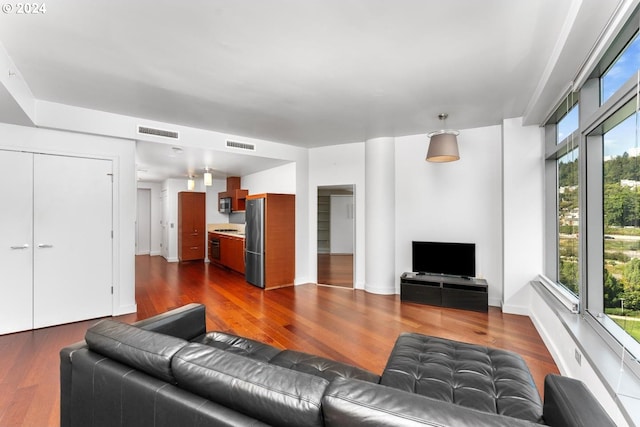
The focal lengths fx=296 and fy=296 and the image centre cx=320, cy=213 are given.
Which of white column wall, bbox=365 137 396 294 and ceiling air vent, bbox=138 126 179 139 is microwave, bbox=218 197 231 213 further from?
white column wall, bbox=365 137 396 294

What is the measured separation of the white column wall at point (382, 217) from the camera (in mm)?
5094

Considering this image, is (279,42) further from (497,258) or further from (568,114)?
(497,258)

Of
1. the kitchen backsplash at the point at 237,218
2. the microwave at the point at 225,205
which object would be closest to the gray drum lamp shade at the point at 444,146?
the kitchen backsplash at the point at 237,218

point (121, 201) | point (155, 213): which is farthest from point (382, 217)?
point (155, 213)

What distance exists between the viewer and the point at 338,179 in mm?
5699

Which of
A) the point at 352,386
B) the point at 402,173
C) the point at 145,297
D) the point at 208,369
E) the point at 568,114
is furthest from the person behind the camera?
the point at 402,173

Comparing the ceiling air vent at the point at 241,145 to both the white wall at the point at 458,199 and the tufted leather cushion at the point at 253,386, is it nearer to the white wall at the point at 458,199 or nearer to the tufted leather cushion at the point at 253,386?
the white wall at the point at 458,199

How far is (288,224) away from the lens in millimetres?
5711

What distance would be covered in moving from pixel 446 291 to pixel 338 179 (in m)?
2.71

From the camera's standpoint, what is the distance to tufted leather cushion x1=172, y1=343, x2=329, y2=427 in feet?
3.34

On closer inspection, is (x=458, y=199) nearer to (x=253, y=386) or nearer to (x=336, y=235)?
(x=336, y=235)

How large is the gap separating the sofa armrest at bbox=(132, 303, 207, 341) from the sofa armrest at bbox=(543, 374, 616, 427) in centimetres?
215

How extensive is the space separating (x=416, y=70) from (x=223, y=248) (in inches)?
243

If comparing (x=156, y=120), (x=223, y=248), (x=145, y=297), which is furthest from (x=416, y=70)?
(x=223, y=248)
